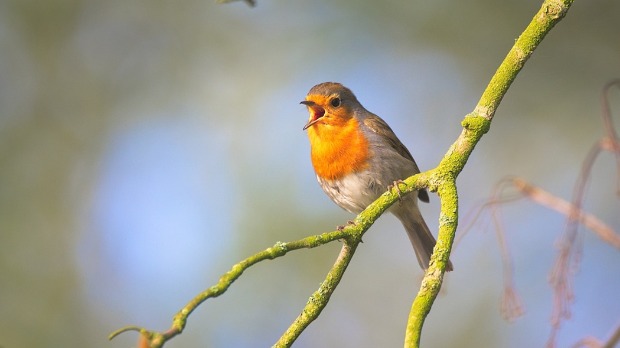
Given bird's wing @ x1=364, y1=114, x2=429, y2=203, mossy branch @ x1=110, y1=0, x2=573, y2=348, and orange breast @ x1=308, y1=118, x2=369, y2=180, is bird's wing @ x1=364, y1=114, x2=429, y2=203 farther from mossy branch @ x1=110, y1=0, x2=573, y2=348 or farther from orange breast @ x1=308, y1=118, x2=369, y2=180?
mossy branch @ x1=110, y1=0, x2=573, y2=348

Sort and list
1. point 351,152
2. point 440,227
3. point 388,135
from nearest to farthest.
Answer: point 440,227 < point 351,152 < point 388,135

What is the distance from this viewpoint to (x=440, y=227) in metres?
2.19

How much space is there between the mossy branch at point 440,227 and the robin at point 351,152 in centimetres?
194

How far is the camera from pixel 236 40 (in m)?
9.69

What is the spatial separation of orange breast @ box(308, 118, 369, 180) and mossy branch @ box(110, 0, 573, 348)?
2078 mm

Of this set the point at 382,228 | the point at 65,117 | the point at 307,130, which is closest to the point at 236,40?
the point at 65,117

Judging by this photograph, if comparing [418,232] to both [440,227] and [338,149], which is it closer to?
[338,149]

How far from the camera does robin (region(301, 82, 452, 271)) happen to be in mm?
4594

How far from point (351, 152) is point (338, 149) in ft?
0.26

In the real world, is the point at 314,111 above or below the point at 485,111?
above

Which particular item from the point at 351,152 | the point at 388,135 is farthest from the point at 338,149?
the point at 388,135

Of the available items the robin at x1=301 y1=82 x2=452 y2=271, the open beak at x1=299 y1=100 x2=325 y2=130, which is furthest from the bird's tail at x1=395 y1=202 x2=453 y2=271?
the open beak at x1=299 y1=100 x2=325 y2=130

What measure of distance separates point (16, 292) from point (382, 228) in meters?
3.97

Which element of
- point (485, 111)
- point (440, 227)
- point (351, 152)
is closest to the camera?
point (440, 227)
